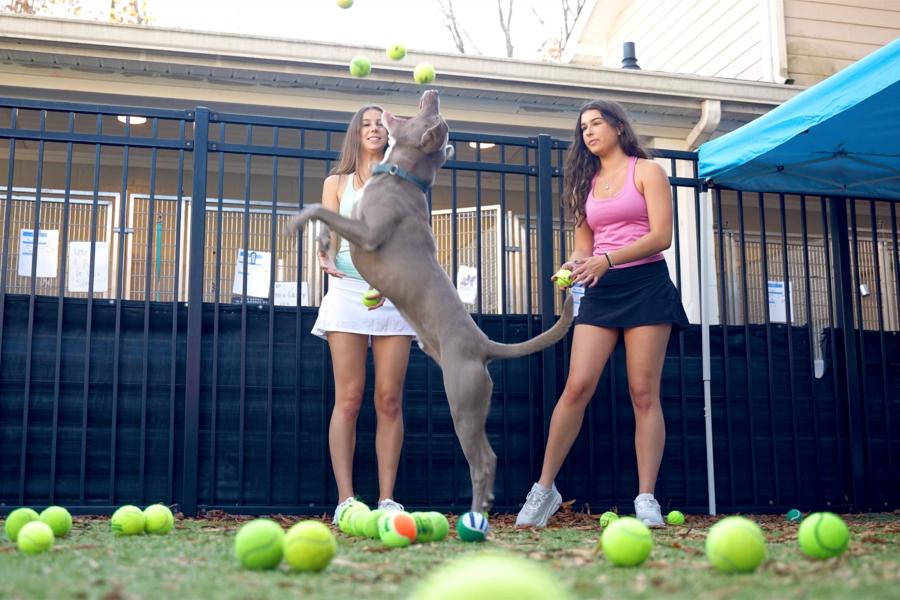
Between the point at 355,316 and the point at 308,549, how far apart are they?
2182 millimetres

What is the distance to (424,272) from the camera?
418 cm

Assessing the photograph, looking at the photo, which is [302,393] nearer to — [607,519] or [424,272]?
[424,272]

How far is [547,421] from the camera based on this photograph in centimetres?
559

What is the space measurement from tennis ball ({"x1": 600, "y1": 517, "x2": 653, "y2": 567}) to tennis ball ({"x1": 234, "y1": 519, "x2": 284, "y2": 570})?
1126mm

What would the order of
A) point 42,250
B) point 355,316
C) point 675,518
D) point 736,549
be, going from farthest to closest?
point 42,250
point 675,518
point 355,316
point 736,549

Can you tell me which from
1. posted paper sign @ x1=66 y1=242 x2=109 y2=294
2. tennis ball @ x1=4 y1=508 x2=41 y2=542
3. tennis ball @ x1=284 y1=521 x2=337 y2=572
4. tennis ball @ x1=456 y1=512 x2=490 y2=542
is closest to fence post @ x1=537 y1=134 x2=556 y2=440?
tennis ball @ x1=456 y1=512 x2=490 y2=542

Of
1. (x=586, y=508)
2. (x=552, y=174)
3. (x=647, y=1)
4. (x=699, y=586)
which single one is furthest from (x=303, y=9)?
(x=699, y=586)

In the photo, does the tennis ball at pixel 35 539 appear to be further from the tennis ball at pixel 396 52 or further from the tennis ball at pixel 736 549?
the tennis ball at pixel 396 52

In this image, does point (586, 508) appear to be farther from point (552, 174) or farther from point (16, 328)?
point (16, 328)

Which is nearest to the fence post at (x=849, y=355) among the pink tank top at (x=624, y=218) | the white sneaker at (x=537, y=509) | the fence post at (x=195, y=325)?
the pink tank top at (x=624, y=218)

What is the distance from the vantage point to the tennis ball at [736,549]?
2.72 metres

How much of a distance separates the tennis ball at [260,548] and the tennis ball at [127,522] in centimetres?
137

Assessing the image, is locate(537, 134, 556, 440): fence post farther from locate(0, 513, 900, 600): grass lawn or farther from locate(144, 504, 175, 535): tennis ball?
locate(144, 504, 175, 535): tennis ball

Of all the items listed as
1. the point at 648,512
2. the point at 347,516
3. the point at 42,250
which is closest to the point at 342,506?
the point at 347,516
